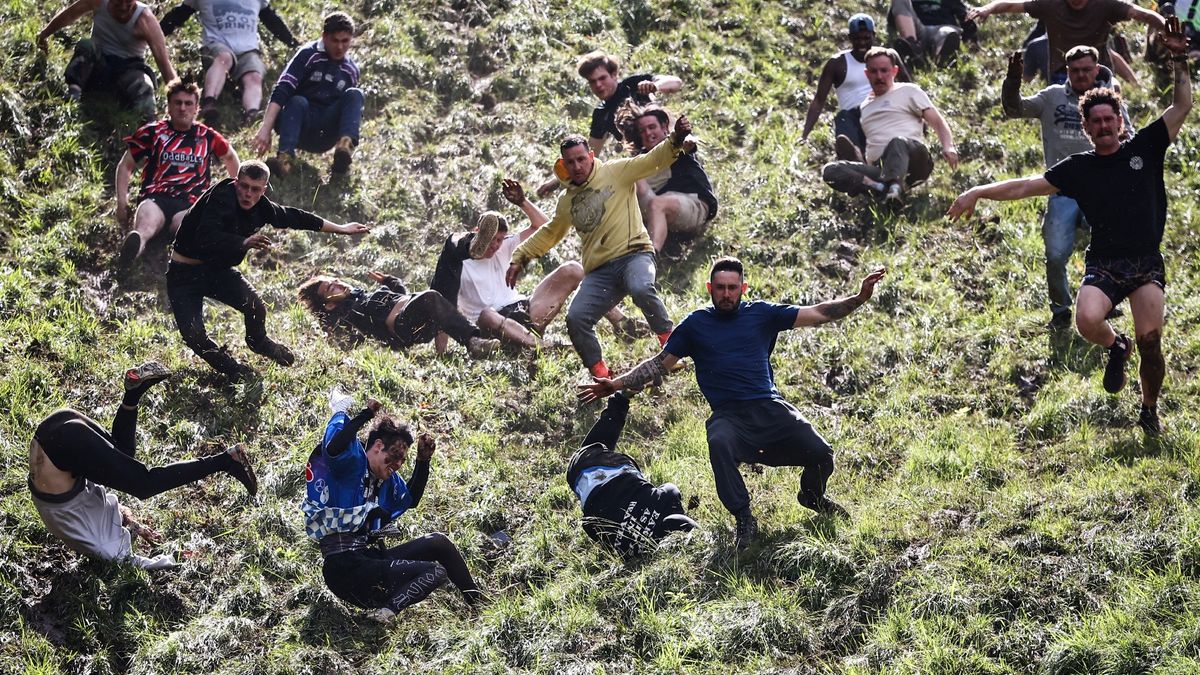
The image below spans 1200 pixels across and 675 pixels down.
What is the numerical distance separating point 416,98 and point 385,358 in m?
4.55

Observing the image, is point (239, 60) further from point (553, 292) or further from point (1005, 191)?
point (1005, 191)

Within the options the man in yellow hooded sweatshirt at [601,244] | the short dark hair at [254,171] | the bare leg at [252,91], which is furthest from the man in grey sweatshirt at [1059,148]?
the bare leg at [252,91]

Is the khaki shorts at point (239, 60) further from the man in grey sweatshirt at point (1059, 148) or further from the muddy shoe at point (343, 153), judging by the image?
the man in grey sweatshirt at point (1059, 148)

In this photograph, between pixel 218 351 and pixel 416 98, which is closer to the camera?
pixel 218 351

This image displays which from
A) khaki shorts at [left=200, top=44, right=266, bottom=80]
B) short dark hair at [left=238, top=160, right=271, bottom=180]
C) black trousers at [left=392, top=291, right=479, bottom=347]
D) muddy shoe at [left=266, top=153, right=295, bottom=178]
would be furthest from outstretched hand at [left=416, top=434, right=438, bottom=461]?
khaki shorts at [left=200, top=44, right=266, bottom=80]

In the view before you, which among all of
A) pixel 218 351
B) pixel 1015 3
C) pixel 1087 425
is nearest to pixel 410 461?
pixel 218 351

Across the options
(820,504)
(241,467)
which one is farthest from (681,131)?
(241,467)

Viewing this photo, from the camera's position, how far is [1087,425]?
30.4 feet

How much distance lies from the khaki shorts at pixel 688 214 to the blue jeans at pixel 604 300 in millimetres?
1876

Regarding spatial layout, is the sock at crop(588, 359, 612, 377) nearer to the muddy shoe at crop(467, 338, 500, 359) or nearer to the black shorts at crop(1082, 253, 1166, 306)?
the muddy shoe at crop(467, 338, 500, 359)

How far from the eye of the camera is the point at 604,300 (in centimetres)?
1013

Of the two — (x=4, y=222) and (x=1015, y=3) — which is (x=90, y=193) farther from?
(x=1015, y=3)

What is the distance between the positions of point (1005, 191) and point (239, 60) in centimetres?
859

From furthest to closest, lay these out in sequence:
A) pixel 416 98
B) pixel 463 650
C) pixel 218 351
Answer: pixel 416 98, pixel 218 351, pixel 463 650
